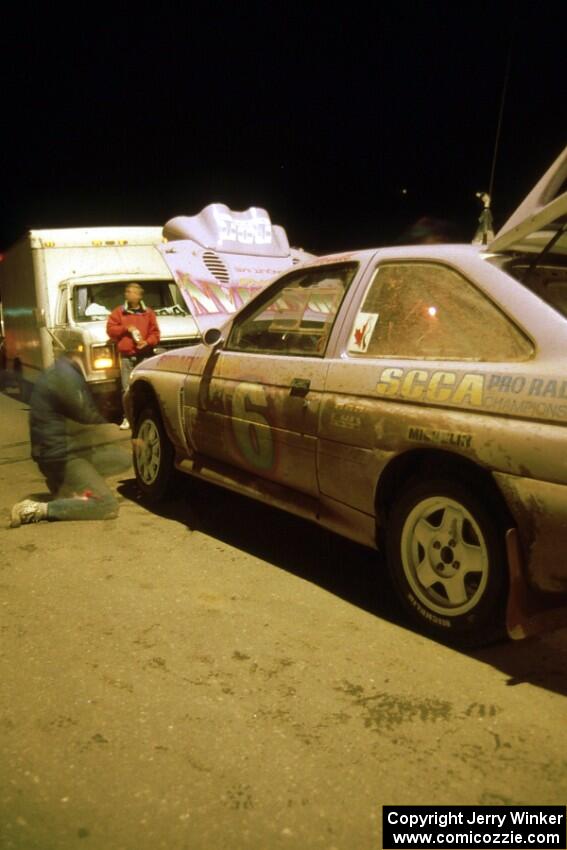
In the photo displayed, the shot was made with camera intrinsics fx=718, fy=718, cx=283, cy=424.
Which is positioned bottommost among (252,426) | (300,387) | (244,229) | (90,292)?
(252,426)

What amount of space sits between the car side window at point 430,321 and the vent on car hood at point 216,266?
3.93 meters

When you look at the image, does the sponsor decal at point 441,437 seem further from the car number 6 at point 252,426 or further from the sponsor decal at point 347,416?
the car number 6 at point 252,426

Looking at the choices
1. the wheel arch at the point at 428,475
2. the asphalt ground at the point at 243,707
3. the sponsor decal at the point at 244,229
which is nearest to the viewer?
the asphalt ground at the point at 243,707

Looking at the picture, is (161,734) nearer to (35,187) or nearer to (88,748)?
(88,748)

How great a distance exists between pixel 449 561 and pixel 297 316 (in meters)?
1.78

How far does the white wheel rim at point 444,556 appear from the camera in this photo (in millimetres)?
3066

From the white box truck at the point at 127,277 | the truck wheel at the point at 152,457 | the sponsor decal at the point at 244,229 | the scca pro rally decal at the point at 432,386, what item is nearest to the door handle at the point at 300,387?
the scca pro rally decal at the point at 432,386

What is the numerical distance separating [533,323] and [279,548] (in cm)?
231

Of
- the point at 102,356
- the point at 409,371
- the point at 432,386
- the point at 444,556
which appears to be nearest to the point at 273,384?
the point at 409,371

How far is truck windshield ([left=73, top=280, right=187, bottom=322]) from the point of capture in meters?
9.38

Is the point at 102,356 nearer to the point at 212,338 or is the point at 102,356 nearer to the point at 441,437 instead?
the point at 212,338

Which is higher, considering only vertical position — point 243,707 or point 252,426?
point 252,426

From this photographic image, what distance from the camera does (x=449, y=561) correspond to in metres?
3.16

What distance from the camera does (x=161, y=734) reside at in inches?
102
